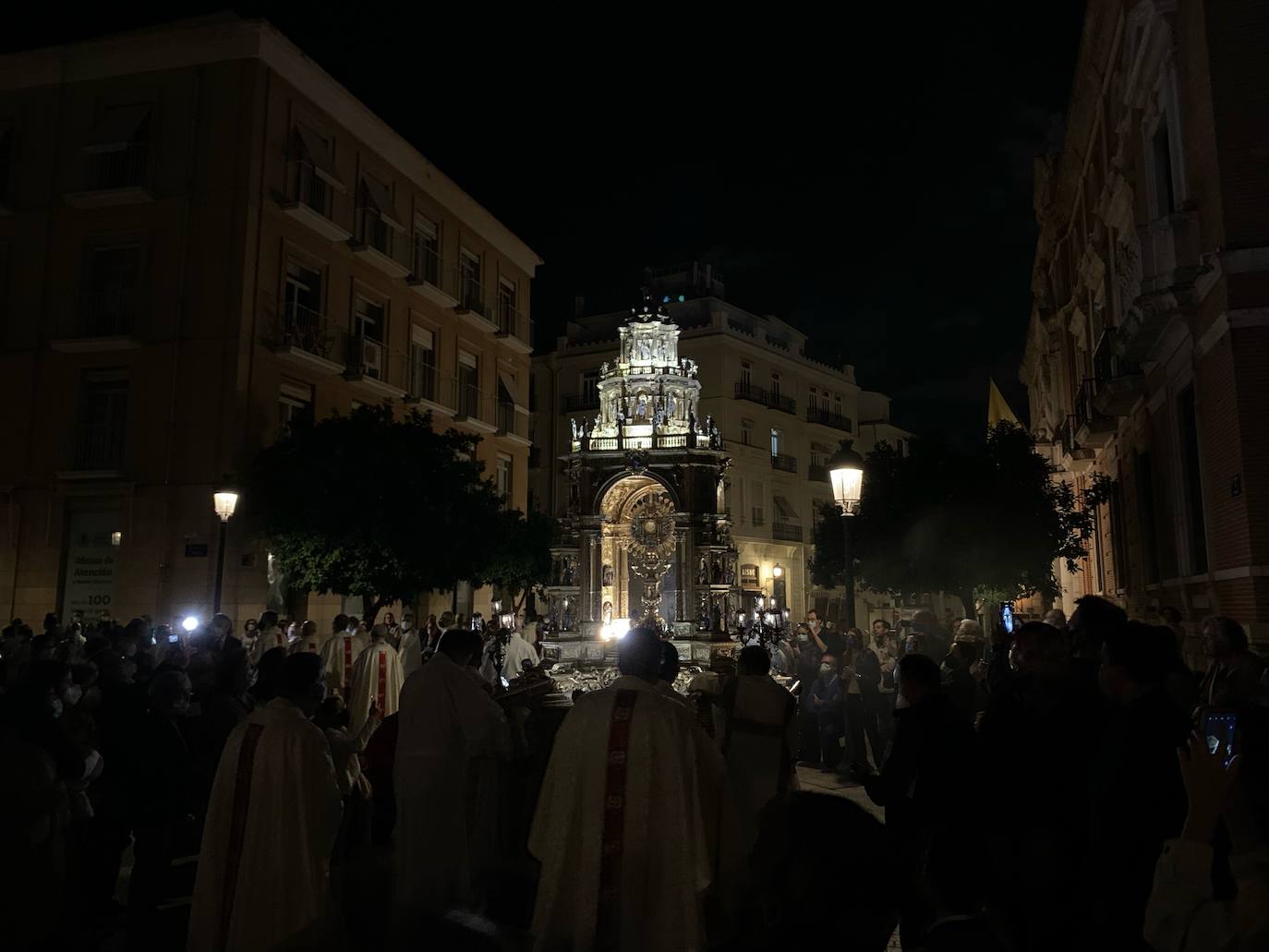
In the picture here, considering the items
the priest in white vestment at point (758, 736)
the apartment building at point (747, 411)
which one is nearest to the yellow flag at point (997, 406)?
the apartment building at point (747, 411)

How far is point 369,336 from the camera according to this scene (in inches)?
1089

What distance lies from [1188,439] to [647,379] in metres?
15.0

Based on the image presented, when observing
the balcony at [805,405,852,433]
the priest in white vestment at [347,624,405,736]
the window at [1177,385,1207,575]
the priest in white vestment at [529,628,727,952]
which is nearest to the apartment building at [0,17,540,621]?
the priest in white vestment at [347,624,405,736]

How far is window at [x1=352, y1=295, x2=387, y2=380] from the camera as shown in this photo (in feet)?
85.0

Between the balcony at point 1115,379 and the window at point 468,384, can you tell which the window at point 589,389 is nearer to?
the window at point 468,384

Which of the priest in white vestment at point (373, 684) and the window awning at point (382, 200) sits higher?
the window awning at point (382, 200)

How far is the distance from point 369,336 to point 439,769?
75.0 ft

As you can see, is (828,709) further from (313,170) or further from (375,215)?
(375,215)

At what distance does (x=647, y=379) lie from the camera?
26.6 metres

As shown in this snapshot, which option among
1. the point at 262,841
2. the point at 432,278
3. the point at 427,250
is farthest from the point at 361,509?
the point at 262,841

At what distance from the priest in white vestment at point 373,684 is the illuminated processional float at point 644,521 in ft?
43.6

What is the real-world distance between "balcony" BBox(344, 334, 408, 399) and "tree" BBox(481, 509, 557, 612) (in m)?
5.05

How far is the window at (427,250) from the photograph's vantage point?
29594 millimetres

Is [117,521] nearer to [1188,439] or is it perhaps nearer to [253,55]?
[253,55]
